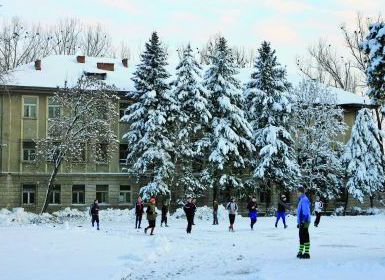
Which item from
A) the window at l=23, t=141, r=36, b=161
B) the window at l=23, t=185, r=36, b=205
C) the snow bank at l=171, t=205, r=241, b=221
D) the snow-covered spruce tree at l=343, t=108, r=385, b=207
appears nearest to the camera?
the snow bank at l=171, t=205, r=241, b=221

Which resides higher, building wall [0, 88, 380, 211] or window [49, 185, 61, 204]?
building wall [0, 88, 380, 211]

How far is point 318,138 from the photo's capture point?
157 ft

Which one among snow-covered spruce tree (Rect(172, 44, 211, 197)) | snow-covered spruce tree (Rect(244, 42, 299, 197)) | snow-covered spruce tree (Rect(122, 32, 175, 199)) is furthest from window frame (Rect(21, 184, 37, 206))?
snow-covered spruce tree (Rect(244, 42, 299, 197))

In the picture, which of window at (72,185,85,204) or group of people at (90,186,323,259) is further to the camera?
window at (72,185,85,204)

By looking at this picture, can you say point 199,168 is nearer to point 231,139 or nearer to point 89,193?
point 231,139

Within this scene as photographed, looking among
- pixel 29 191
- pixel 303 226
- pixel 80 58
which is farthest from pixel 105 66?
pixel 303 226

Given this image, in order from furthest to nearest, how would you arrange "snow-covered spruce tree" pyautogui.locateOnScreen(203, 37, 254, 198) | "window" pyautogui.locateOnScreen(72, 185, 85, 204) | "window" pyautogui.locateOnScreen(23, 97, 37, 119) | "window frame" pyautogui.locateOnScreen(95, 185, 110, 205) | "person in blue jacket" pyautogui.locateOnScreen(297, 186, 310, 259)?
"window frame" pyautogui.locateOnScreen(95, 185, 110, 205), "window" pyautogui.locateOnScreen(72, 185, 85, 204), "window" pyautogui.locateOnScreen(23, 97, 37, 119), "snow-covered spruce tree" pyautogui.locateOnScreen(203, 37, 254, 198), "person in blue jacket" pyautogui.locateOnScreen(297, 186, 310, 259)

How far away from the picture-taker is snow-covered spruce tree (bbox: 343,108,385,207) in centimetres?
4681

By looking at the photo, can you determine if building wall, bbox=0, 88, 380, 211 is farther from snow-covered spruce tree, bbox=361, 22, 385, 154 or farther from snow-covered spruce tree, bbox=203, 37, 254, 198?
snow-covered spruce tree, bbox=361, 22, 385, 154

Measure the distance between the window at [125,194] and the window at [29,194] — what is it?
6.91m

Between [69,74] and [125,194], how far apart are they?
36.7ft

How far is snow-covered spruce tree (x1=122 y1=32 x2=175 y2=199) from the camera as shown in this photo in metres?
40.3

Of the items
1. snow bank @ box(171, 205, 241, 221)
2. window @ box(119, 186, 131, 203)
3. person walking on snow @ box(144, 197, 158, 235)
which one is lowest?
snow bank @ box(171, 205, 241, 221)

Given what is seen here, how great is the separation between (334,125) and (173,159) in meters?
15.1
